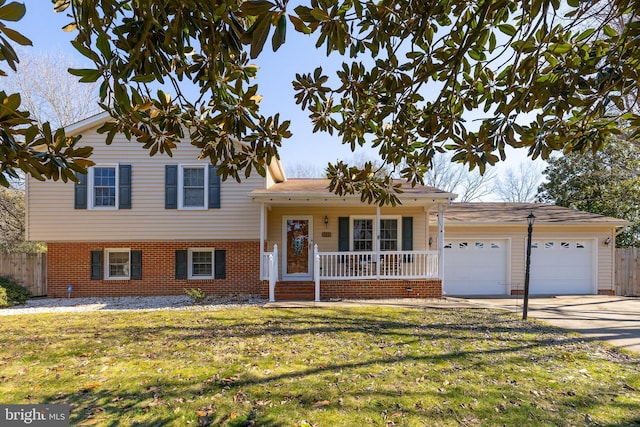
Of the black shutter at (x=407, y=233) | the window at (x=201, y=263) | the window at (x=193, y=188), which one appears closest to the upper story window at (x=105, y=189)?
the window at (x=193, y=188)

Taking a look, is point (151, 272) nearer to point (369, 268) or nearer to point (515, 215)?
point (369, 268)

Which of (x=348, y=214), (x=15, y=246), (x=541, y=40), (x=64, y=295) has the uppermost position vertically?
(x=541, y=40)

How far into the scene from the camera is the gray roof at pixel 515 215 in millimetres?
10789

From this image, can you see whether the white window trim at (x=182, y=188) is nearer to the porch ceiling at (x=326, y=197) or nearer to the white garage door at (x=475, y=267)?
the porch ceiling at (x=326, y=197)

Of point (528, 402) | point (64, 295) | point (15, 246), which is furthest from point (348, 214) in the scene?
point (15, 246)

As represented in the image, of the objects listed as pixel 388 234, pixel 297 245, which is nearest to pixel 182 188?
pixel 297 245

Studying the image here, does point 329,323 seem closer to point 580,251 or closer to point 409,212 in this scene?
point 409,212

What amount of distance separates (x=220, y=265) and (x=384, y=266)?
17.0 feet

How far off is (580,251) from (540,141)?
10.8 metres

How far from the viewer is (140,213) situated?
10.0 meters

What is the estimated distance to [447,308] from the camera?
8016 mm

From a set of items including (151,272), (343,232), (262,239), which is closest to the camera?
(262,239)

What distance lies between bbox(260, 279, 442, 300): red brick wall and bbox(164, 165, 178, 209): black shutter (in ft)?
17.2

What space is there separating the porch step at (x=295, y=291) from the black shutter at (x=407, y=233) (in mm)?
3444
